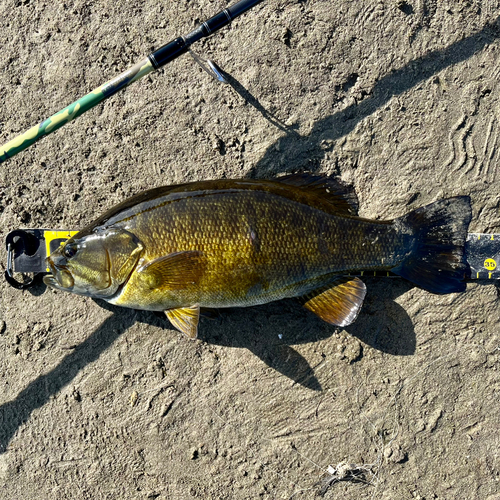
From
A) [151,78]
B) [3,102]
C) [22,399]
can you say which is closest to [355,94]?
[151,78]

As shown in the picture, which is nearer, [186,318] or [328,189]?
[186,318]

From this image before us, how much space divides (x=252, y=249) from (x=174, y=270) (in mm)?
431

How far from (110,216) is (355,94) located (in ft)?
5.46

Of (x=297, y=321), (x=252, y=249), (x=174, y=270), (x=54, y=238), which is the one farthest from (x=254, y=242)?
(x=54, y=238)

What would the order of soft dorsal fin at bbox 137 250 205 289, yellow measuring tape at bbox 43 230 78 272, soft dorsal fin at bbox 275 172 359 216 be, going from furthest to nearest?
1. yellow measuring tape at bbox 43 230 78 272
2. soft dorsal fin at bbox 275 172 359 216
3. soft dorsal fin at bbox 137 250 205 289

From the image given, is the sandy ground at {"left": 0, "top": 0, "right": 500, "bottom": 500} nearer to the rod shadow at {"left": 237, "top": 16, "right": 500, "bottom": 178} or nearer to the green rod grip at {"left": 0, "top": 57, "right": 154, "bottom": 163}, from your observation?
the rod shadow at {"left": 237, "top": 16, "right": 500, "bottom": 178}

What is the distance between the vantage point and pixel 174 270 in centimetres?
229

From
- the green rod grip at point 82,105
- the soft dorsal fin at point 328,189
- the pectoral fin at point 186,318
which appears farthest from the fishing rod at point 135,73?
the pectoral fin at point 186,318

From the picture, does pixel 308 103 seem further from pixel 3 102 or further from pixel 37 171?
pixel 3 102

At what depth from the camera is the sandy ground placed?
8.83 feet

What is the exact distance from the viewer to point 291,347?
2.72 metres

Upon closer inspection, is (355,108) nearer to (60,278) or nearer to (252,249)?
(252,249)

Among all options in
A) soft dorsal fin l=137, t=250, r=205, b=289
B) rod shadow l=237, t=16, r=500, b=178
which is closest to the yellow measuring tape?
soft dorsal fin l=137, t=250, r=205, b=289

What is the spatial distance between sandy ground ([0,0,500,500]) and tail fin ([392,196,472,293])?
221 millimetres
